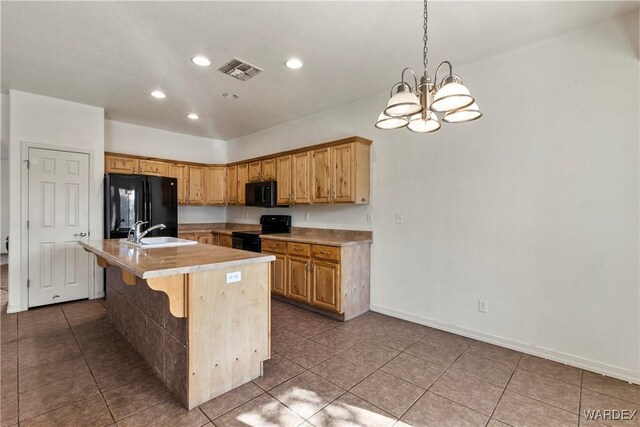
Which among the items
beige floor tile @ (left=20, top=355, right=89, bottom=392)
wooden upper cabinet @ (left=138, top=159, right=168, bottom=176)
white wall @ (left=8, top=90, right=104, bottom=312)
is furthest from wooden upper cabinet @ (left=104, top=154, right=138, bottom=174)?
beige floor tile @ (left=20, top=355, right=89, bottom=392)

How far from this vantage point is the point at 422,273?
3482mm

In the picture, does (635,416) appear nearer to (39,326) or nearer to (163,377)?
(163,377)

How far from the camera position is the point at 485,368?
2.50m

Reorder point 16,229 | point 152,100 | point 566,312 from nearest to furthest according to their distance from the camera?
point 566,312
point 16,229
point 152,100

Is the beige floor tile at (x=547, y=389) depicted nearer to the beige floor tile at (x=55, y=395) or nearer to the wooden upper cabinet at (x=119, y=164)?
the beige floor tile at (x=55, y=395)

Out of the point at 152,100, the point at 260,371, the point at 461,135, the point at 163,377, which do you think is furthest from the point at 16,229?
the point at 461,135

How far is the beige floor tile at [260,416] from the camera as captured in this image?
1.83 metres

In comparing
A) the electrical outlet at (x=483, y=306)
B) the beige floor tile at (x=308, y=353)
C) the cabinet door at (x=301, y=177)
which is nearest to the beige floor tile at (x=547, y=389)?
the electrical outlet at (x=483, y=306)

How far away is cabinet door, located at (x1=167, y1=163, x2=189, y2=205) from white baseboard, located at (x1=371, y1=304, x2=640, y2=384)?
13.7 ft

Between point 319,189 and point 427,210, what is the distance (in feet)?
4.72

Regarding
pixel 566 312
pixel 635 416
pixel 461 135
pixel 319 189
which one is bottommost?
pixel 635 416

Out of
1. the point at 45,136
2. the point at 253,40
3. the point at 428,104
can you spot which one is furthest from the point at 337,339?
the point at 45,136

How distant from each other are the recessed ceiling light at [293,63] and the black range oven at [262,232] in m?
2.42

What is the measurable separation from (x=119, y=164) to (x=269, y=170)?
2.38m
